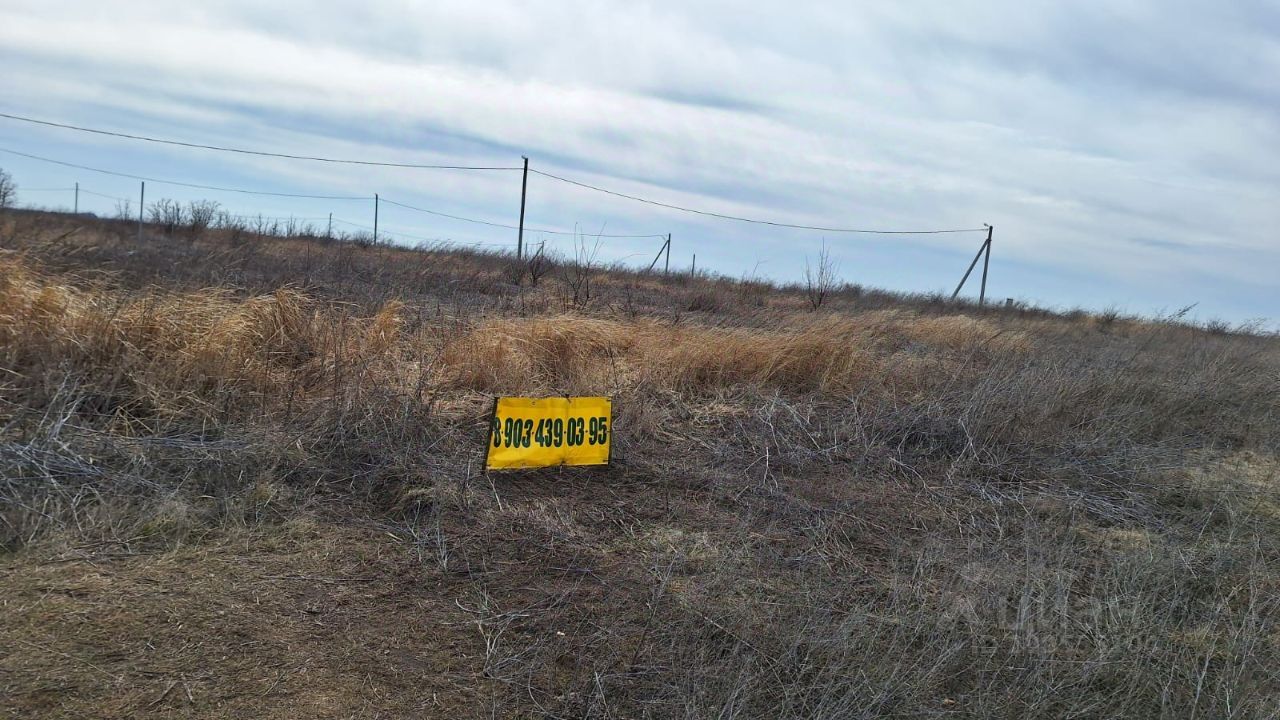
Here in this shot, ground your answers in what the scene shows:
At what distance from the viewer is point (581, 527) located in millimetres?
3707

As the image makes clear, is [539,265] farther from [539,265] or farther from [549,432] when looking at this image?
[549,432]

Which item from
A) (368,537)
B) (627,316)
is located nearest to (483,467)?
(368,537)

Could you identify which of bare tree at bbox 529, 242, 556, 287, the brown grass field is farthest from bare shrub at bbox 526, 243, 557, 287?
the brown grass field

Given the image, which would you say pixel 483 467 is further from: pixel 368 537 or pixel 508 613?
pixel 508 613

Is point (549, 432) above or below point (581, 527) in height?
above

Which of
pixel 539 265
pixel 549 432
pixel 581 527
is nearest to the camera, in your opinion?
pixel 581 527

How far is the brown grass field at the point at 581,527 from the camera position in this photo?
97.7 inches

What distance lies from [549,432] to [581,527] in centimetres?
73

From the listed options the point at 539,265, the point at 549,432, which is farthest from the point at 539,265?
the point at 549,432

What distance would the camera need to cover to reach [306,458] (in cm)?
392

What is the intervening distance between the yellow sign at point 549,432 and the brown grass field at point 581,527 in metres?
0.12

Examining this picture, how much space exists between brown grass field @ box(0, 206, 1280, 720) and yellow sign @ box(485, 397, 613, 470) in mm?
122

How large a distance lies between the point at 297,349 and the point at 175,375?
2.83ft

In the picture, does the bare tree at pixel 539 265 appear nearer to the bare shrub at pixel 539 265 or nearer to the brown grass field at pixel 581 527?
the bare shrub at pixel 539 265
